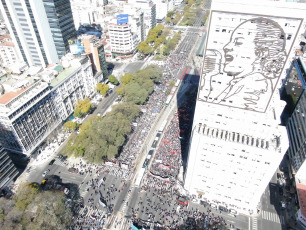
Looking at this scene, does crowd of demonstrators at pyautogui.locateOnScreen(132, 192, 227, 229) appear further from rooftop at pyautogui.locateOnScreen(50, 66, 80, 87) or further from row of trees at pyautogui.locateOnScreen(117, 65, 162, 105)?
rooftop at pyautogui.locateOnScreen(50, 66, 80, 87)

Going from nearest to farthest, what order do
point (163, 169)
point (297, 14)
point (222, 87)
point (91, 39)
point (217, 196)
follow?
point (297, 14), point (222, 87), point (217, 196), point (163, 169), point (91, 39)

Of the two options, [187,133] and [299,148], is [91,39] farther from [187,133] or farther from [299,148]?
[299,148]

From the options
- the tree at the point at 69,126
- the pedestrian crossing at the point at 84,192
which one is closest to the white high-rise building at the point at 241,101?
the pedestrian crossing at the point at 84,192

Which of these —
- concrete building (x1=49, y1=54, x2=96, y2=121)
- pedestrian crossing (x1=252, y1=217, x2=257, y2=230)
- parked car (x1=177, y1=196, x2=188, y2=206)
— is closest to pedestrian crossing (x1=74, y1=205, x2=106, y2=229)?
parked car (x1=177, y1=196, x2=188, y2=206)

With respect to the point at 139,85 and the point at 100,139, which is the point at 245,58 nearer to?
the point at 100,139

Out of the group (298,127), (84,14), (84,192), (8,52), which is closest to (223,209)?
(298,127)

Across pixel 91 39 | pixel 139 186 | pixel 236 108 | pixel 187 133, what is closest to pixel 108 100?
pixel 91 39
